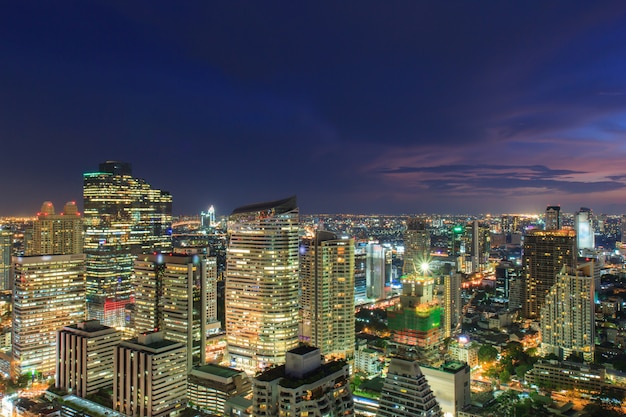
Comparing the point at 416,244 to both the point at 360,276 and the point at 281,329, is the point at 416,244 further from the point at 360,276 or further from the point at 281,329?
the point at 281,329

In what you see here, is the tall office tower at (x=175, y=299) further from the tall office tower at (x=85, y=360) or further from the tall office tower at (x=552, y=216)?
the tall office tower at (x=552, y=216)

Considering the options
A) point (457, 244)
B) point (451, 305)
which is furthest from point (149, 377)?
point (457, 244)

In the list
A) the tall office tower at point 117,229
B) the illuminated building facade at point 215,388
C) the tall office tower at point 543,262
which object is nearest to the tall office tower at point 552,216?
the tall office tower at point 543,262

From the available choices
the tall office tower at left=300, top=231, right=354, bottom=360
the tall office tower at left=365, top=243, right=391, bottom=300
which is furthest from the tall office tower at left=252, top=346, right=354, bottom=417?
the tall office tower at left=365, top=243, right=391, bottom=300

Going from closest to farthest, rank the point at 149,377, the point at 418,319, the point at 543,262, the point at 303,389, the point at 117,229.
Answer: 1. the point at 303,389
2. the point at 149,377
3. the point at 418,319
4. the point at 543,262
5. the point at 117,229

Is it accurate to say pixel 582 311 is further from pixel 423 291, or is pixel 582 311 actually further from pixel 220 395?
pixel 220 395

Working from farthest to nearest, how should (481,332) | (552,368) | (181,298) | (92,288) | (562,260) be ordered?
(92,288), (562,260), (481,332), (181,298), (552,368)

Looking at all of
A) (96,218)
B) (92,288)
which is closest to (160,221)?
(96,218)

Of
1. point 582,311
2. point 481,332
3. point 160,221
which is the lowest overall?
point 481,332
